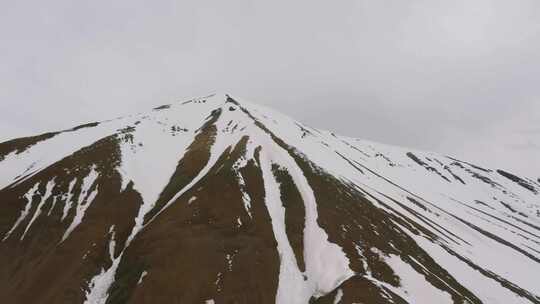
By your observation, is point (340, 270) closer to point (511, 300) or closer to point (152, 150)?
point (511, 300)

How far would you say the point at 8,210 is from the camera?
77562 millimetres

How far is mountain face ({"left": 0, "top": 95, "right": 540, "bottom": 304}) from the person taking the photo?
60.8 meters

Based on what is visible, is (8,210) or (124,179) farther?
(124,179)

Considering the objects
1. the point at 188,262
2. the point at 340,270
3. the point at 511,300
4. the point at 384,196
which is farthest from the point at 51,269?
the point at 384,196

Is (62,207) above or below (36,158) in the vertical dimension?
below

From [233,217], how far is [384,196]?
55282 mm

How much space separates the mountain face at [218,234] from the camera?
60844 mm

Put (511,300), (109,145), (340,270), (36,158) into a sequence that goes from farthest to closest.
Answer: (109,145), (36,158), (511,300), (340,270)

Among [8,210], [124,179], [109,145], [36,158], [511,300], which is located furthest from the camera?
[109,145]

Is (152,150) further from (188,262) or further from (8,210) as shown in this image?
(188,262)

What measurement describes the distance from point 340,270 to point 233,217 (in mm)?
23783

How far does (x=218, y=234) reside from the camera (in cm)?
7238

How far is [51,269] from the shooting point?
209 feet

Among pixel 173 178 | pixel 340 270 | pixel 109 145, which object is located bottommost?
pixel 340 270
